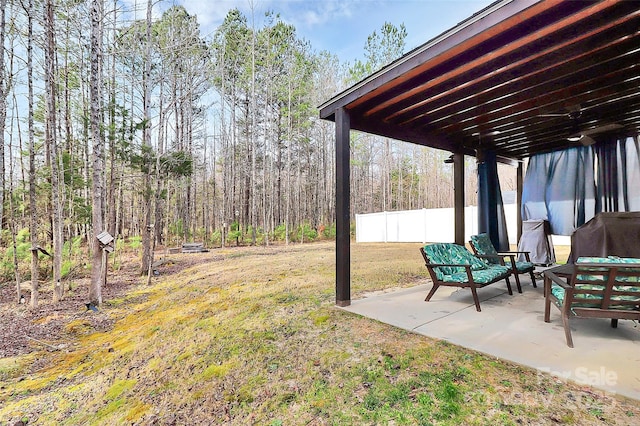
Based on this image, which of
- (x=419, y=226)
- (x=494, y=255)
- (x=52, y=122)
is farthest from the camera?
(x=419, y=226)

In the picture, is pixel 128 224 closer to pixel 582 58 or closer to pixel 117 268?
pixel 117 268

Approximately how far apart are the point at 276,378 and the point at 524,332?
219 centimetres

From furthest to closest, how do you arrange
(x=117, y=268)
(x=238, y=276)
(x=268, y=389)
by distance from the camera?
1. (x=117, y=268)
2. (x=238, y=276)
3. (x=268, y=389)

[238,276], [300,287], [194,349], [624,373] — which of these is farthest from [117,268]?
[624,373]

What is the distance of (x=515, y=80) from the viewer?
3086 mm

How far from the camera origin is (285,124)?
15781mm

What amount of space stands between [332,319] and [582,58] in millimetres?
3501

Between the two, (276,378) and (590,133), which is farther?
(590,133)

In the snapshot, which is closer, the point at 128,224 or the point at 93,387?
the point at 93,387

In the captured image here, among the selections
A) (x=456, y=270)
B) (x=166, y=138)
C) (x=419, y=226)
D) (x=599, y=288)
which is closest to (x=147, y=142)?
(x=166, y=138)

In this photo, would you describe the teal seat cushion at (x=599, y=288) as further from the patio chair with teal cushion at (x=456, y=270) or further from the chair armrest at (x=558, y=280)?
the patio chair with teal cushion at (x=456, y=270)

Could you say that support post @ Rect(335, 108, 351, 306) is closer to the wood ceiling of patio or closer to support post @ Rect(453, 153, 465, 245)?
the wood ceiling of patio

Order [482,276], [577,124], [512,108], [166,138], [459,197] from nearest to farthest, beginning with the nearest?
[482,276] < [512,108] < [577,124] < [459,197] < [166,138]

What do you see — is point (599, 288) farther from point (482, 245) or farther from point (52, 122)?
point (52, 122)
